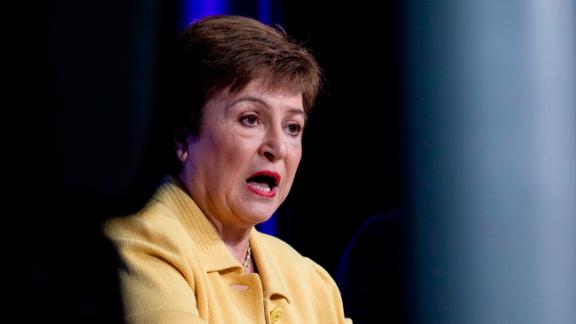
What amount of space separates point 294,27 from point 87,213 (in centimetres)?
149

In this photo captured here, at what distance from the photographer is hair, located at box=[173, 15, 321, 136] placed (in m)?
1.35

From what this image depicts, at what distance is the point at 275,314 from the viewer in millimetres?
1369

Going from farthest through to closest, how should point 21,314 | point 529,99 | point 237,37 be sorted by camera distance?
point 237,37
point 529,99
point 21,314

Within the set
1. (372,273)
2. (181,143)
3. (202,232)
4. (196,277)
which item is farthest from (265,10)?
(196,277)

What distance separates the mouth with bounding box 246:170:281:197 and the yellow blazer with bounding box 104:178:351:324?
0.10 m

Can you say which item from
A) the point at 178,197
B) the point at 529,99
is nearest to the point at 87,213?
the point at 178,197

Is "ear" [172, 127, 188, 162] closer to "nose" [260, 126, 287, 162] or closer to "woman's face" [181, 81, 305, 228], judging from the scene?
"woman's face" [181, 81, 305, 228]

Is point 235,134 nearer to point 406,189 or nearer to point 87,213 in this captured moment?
point 406,189

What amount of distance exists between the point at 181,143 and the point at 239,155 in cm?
11

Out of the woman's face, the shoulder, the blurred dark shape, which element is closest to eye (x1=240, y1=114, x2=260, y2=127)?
the woman's face

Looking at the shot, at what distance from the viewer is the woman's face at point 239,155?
1.35 metres

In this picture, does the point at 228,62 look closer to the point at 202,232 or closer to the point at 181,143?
the point at 181,143

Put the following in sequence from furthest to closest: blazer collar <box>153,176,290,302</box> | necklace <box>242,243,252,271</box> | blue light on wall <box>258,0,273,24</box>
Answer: blue light on wall <box>258,0,273,24</box>
necklace <box>242,243,252,271</box>
blazer collar <box>153,176,290,302</box>

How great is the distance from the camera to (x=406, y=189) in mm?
1338
